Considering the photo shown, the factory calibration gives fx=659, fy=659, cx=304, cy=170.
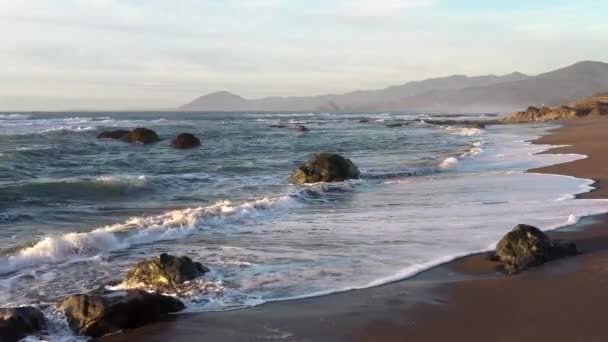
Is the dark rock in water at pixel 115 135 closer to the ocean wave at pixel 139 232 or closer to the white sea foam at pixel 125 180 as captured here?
the white sea foam at pixel 125 180

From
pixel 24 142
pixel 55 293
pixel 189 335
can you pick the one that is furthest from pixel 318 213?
pixel 24 142

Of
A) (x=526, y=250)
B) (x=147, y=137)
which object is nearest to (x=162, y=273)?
(x=526, y=250)

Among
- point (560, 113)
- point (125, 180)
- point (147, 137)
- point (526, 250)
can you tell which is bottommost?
point (125, 180)

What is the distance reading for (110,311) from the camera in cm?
588

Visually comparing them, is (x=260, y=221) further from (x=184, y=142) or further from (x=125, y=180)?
(x=184, y=142)

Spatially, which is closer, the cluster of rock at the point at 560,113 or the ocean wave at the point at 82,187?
the ocean wave at the point at 82,187

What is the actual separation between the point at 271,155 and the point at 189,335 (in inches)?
909

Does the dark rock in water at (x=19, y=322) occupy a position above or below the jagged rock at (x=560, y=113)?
below

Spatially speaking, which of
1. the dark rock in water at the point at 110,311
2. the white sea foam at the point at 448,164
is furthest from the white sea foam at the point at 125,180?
the dark rock in water at the point at 110,311

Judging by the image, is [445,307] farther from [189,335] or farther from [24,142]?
[24,142]

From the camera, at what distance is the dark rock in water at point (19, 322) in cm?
546

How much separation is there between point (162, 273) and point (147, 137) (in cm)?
3049

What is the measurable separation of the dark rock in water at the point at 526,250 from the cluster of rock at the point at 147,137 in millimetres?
26332

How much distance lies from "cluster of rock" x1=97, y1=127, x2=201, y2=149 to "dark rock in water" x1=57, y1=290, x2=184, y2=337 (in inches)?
1072
